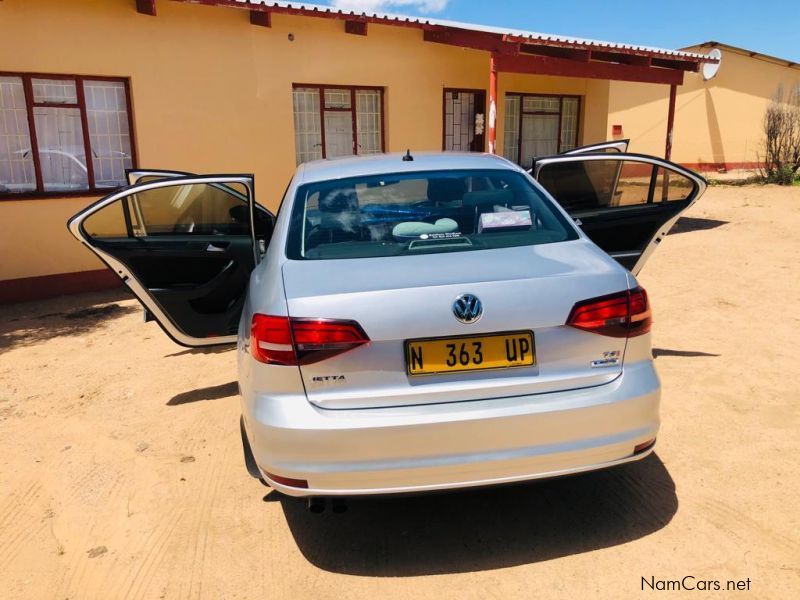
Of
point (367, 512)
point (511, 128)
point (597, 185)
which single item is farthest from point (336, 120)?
point (367, 512)

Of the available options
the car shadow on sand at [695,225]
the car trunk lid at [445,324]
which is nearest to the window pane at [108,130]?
the car trunk lid at [445,324]

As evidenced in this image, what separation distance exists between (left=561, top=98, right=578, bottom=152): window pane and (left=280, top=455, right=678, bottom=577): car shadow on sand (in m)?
11.6

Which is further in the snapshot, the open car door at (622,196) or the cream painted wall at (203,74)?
the cream painted wall at (203,74)

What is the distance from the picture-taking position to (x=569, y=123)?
1398cm

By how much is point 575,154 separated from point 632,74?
9.05 metres

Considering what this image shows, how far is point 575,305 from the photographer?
2.52 m

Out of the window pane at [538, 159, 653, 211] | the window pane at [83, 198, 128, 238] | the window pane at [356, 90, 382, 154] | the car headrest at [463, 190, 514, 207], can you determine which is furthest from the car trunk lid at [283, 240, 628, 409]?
the window pane at [356, 90, 382, 154]

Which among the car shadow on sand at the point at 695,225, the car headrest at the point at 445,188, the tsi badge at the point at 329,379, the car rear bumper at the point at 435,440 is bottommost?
the car shadow on sand at the point at 695,225

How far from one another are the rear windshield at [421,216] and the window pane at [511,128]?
9.81m

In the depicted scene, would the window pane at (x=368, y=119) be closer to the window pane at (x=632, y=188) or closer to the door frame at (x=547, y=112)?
the door frame at (x=547, y=112)

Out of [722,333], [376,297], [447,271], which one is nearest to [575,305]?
[447,271]

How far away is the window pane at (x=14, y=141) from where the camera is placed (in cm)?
746

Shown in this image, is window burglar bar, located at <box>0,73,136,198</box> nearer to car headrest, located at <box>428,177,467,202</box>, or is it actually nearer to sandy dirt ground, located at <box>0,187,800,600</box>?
sandy dirt ground, located at <box>0,187,800,600</box>

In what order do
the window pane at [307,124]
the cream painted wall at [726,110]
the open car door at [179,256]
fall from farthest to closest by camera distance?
the cream painted wall at [726,110] < the window pane at [307,124] < the open car door at [179,256]
